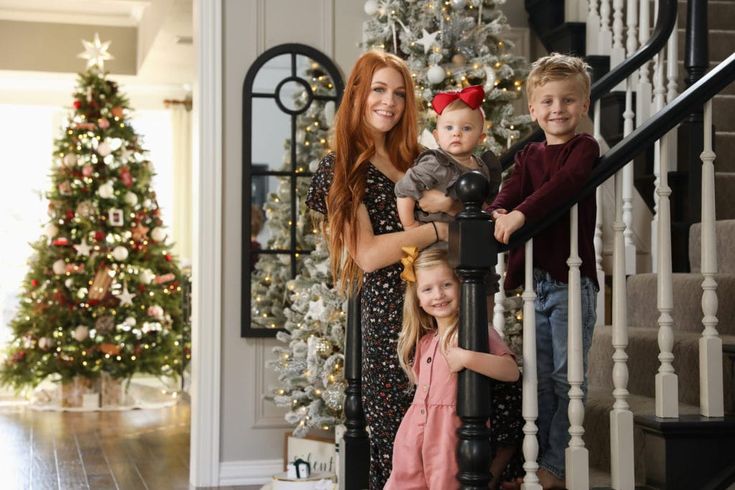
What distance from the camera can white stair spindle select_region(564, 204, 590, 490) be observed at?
287 centimetres

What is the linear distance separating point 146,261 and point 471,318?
273 inches

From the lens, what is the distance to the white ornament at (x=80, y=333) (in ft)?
29.3

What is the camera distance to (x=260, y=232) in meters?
5.70

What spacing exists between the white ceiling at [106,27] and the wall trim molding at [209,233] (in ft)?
11.1

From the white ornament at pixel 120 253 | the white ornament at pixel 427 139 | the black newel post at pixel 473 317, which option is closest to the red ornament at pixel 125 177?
the white ornament at pixel 120 253

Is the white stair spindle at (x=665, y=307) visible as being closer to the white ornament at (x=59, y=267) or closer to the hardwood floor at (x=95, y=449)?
the hardwood floor at (x=95, y=449)

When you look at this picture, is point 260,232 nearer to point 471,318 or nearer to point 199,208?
point 199,208

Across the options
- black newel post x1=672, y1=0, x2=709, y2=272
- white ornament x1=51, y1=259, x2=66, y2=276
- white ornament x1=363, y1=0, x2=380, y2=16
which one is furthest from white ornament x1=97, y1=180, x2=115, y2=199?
black newel post x1=672, y1=0, x2=709, y2=272

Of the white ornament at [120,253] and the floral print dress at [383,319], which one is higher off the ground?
the white ornament at [120,253]

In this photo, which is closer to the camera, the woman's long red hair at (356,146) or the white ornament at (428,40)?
the woman's long red hair at (356,146)

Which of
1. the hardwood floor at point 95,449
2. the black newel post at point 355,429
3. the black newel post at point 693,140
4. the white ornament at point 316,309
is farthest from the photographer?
the hardwood floor at point 95,449

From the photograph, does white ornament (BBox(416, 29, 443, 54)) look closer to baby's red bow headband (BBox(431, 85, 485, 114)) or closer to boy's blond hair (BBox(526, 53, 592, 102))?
boy's blond hair (BBox(526, 53, 592, 102))

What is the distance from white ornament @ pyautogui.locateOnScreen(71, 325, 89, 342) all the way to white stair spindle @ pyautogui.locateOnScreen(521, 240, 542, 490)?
665cm

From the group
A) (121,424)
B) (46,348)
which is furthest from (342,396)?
(46,348)
